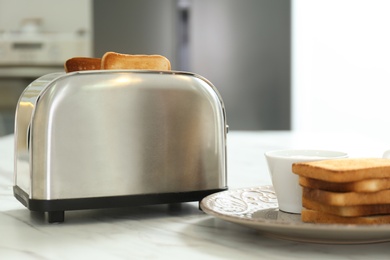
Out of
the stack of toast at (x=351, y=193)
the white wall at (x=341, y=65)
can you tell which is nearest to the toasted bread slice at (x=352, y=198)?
the stack of toast at (x=351, y=193)

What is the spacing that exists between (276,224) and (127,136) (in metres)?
0.26

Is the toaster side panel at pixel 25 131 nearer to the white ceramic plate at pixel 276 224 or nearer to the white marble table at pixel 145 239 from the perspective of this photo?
the white marble table at pixel 145 239

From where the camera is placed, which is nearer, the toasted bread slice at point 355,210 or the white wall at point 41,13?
the toasted bread slice at point 355,210

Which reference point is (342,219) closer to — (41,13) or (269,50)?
(269,50)

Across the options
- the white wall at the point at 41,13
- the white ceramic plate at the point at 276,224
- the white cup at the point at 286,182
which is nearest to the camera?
the white ceramic plate at the point at 276,224

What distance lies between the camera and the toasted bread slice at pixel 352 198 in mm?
595

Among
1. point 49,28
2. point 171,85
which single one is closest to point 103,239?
point 171,85

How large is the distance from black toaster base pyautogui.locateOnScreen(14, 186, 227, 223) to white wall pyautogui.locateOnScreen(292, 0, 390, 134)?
3045 mm

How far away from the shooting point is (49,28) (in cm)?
405

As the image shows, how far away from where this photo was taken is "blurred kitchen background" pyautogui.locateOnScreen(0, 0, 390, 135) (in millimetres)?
3744

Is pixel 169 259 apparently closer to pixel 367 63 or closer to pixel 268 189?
pixel 268 189

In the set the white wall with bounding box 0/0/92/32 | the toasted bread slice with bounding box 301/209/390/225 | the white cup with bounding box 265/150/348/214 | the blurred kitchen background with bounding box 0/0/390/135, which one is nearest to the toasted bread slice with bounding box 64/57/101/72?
the white cup with bounding box 265/150/348/214

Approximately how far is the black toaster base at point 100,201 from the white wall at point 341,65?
120 inches

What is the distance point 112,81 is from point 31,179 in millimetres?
158
